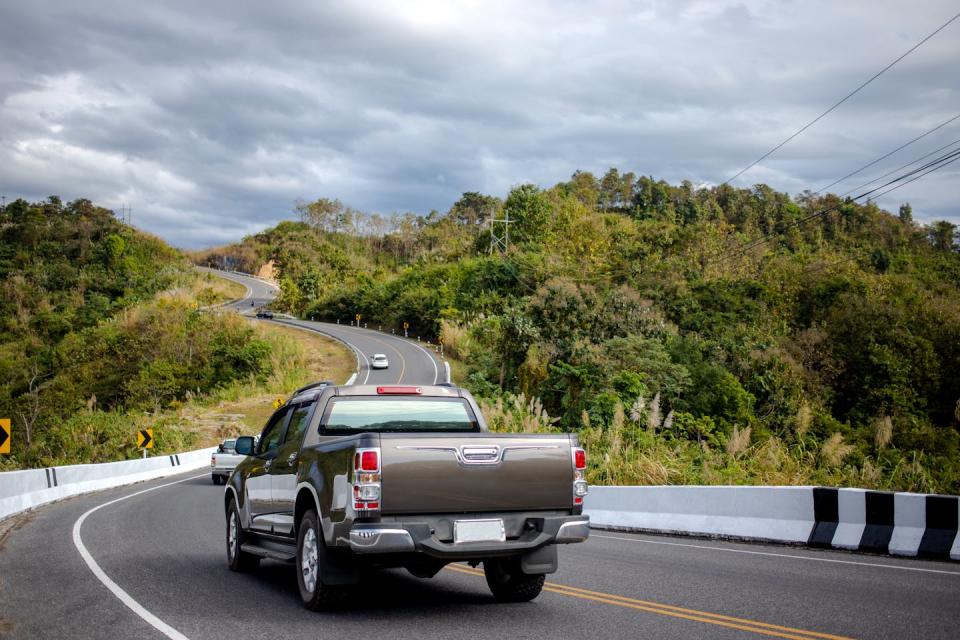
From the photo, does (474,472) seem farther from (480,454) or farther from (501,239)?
(501,239)

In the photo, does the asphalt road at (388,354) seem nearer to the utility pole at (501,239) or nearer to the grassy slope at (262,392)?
the grassy slope at (262,392)

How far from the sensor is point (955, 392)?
36938 mm

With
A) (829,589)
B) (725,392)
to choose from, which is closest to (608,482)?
(829,589)

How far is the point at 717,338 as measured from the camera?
43375 mm

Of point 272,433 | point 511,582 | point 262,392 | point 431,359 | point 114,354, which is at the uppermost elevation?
point 114,354

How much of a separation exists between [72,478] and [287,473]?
19.4 metres

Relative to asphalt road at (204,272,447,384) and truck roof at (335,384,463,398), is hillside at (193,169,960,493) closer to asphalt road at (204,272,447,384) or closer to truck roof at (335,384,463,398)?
asphalt road at (204,272,447,384)

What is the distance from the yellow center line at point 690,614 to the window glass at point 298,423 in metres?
2.98

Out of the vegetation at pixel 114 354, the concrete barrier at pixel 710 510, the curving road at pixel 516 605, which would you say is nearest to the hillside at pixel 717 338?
the concrete barrier at pixel 710 510

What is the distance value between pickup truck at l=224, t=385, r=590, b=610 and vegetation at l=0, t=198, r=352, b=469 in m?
37.6

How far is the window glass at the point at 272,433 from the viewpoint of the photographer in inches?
378

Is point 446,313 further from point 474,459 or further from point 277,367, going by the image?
point 474,459

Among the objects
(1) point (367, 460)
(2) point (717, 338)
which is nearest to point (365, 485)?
(1) point (367, 460)

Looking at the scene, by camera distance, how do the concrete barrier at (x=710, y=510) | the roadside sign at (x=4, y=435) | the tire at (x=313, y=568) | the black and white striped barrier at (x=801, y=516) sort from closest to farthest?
the tire at (x=313, y=568)
the black and white striped barrier at (x=801, y=516)
the concrete barrier at (x=710, y=510)
the roadside sign at (x=4, y=435)
